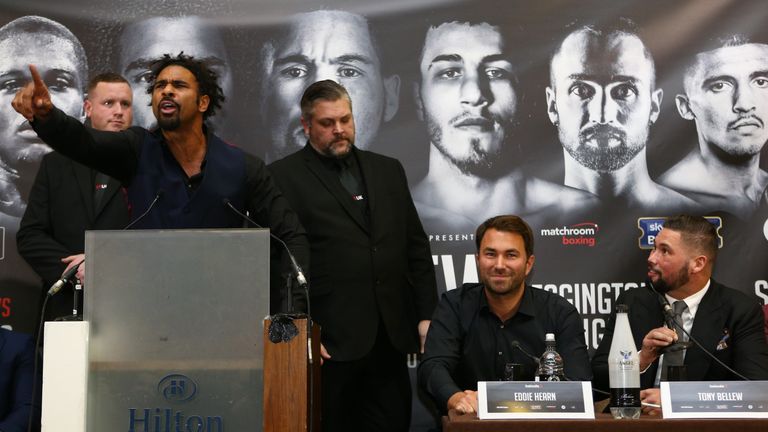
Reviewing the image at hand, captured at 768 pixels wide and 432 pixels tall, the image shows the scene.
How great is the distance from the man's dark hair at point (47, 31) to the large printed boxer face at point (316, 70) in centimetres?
97

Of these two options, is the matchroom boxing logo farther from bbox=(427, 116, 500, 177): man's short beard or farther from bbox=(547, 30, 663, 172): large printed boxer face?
bbox=(427, 116, 500, 177): man's short beard

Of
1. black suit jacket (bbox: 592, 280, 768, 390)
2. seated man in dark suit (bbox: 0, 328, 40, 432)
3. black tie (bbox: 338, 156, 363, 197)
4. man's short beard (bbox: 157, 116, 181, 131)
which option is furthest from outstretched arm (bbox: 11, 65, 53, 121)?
black suit jacket (bbox: 592, 280, 768, 390)

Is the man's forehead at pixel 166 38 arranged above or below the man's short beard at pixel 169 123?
above

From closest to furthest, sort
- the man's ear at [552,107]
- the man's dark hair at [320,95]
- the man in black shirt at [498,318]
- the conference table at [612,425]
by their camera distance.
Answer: the conference table at [612,425] → the man in black shirt at [498,318] → the man's dark hair at [320,95] → the man's ear at [552,107]

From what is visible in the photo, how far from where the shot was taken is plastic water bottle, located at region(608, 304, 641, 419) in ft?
9.64

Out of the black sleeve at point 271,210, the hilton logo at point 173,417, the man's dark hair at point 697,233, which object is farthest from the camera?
the man's dark hair at point 697,233

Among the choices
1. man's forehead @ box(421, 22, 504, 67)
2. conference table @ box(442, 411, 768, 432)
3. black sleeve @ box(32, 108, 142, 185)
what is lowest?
conference table @ box(442, 411, 768, 432)

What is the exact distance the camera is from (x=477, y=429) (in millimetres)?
2762

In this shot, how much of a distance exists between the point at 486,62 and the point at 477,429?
265 cm

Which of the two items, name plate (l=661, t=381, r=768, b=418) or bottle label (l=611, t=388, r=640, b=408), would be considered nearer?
name plate (l=661, t=381, r=768, b=418)

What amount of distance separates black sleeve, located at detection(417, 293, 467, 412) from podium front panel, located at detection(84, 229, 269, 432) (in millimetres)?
837

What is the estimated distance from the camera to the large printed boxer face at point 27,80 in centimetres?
513

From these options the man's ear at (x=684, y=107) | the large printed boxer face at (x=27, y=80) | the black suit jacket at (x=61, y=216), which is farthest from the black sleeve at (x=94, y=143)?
the man's ear at (x=684, y=107)

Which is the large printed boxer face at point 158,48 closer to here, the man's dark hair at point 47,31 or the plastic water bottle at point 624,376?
the man's dark hair at point 47,31
